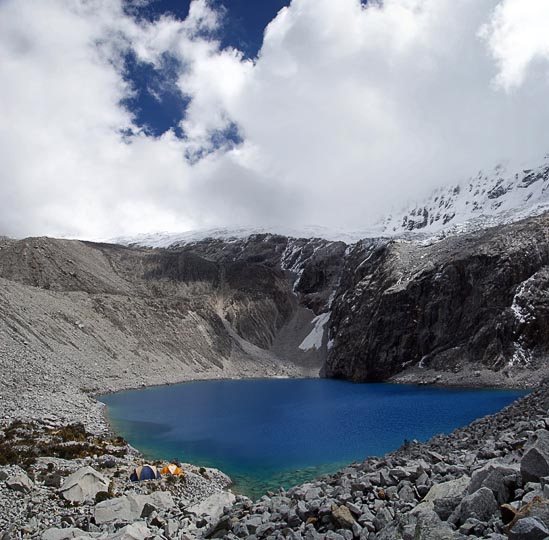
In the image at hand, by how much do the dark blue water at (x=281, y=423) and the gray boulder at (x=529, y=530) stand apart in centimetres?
1941

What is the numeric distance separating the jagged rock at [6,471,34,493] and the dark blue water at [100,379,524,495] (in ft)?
32.4

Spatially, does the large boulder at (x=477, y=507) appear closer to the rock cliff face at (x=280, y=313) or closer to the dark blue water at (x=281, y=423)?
the dark blue water at (x=281, y=423)

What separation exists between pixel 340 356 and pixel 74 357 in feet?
158

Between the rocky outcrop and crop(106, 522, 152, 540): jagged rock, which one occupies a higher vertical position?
the rocky outcrop

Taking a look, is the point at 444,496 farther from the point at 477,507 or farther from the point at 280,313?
the point at 280,313

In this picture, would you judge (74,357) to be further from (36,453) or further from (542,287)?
(542,287)

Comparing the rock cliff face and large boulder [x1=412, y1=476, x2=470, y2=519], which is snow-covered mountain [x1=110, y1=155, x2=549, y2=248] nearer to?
the rock cliff face

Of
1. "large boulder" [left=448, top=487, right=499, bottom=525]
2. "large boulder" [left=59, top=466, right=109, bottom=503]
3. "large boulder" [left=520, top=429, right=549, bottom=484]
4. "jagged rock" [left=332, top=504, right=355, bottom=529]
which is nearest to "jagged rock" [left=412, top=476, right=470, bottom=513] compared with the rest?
"large boulder" [left=448, top=487, right=499, bottom=525]

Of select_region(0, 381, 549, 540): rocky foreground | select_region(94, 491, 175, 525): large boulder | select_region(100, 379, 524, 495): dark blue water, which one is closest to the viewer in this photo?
select_region(0, 381, 549, 540): rocky foreground

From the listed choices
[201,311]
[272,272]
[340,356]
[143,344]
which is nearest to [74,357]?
[143,344]

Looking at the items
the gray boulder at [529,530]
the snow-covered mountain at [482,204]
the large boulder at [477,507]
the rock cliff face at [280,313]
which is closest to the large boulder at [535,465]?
the large boulder at [477,507]

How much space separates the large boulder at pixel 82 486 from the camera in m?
17.4

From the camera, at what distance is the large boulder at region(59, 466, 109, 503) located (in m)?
17.4

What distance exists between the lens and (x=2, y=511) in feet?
51.4
